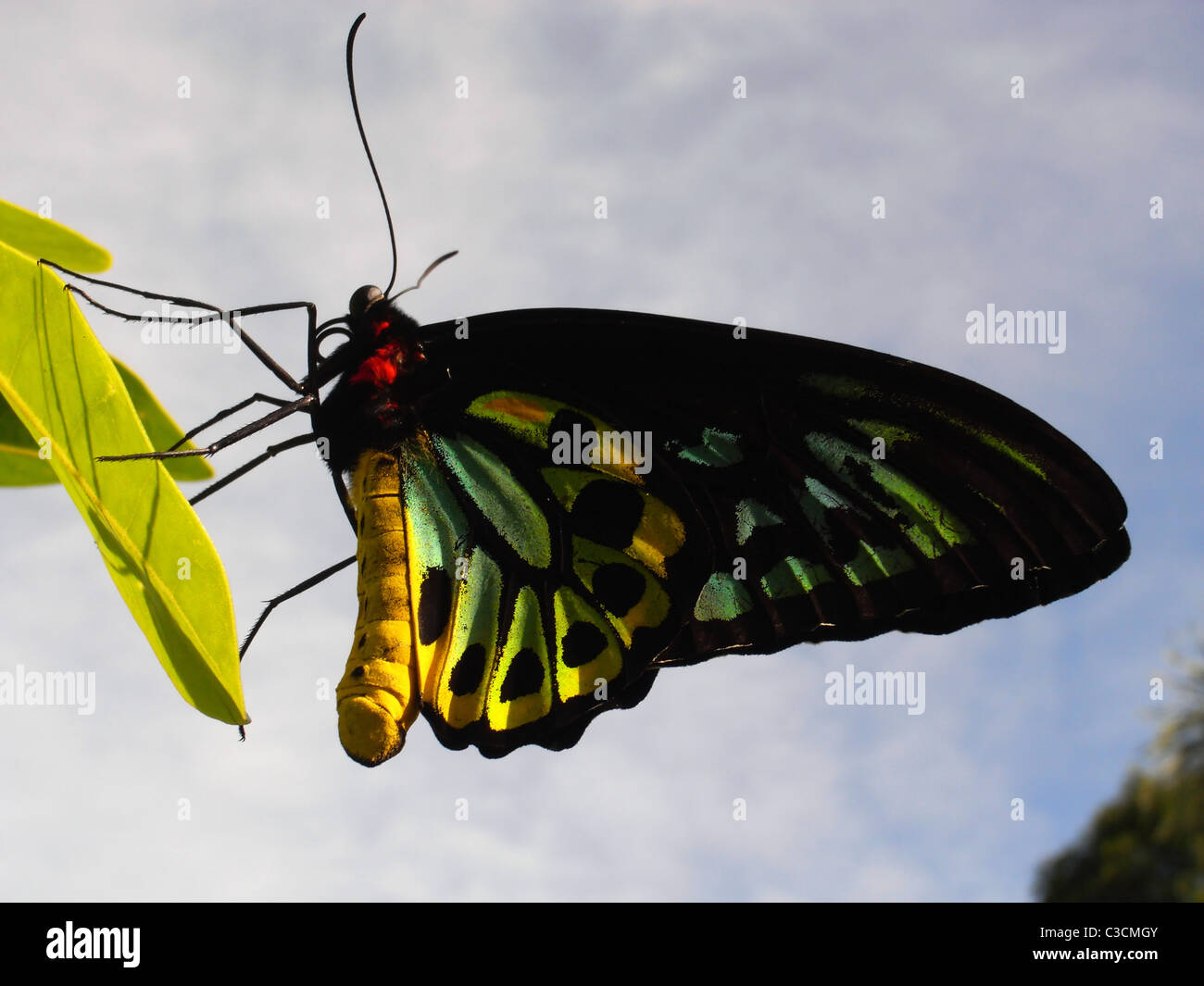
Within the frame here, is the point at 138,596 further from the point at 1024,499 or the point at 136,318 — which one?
the point at 1024,499

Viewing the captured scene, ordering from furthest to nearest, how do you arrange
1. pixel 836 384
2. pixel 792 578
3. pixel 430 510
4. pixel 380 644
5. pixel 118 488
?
pixel 792 578
pixel 430 510
pixel 836 384
pixel 380 644
pixel 118 488

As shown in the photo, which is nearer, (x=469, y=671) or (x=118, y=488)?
(x=118, y=488)

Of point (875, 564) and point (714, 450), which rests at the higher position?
point (714, 450)

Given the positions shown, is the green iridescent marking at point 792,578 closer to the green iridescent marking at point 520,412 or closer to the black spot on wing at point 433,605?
the green iridescent marking at point 520,412

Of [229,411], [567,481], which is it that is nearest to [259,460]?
[229,411]

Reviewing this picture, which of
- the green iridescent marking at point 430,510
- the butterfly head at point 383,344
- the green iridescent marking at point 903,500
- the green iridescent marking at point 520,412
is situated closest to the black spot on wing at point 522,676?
the green iridescent marking at point 430,510

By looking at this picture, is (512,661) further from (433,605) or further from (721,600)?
(721,600)

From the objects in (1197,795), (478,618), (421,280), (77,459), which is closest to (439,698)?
(478,618)
